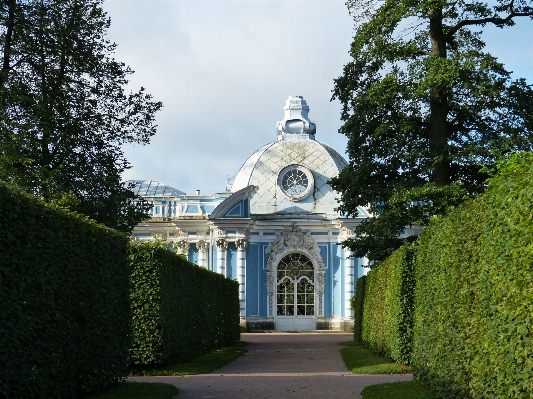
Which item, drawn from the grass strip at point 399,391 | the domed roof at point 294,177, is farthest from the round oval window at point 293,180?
the grass strip at point 399,391

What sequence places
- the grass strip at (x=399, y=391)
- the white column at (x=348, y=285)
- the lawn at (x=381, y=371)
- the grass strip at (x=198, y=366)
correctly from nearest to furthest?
the grass strip at (x=399, y=391), the lawn at (x=381, y=371), the grass strip at (x=198, y=366), the white column at (x=348, y=285)

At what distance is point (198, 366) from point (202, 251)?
21.0 metres

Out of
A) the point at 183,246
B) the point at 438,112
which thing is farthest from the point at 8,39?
the point at 183,246

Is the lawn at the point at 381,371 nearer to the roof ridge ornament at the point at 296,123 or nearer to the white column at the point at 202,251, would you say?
the white column at the point at 202,251

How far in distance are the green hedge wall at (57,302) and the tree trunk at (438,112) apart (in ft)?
29.2

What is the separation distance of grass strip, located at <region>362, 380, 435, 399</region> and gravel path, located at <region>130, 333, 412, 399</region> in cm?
22

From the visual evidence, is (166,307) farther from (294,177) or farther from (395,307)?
(294,177)

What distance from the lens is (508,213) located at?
704cm

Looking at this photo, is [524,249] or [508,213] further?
[508,213]

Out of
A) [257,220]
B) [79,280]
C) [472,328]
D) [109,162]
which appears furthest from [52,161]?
[257,220]

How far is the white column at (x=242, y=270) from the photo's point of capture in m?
35.8

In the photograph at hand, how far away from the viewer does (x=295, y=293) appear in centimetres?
3638

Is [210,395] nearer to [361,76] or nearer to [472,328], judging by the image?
[472,328]

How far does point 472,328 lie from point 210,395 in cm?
409
